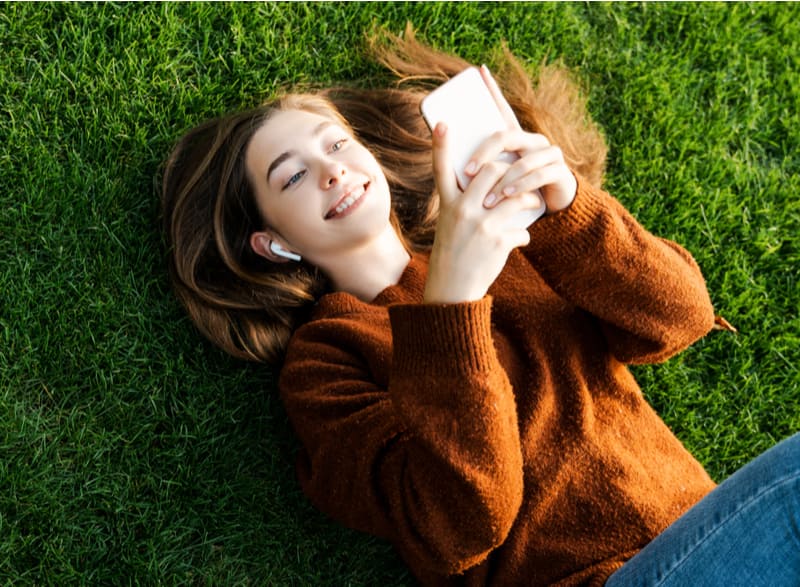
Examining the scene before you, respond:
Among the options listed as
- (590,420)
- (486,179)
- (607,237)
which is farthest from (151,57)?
(590,420)

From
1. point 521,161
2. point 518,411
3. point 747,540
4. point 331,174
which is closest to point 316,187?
point 331,174

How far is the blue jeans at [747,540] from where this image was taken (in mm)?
1832

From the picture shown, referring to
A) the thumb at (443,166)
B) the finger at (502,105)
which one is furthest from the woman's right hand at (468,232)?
the finger at (502,105)

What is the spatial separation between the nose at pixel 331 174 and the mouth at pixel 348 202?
4cm

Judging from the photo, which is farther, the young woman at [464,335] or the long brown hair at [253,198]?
the long brown hair at [253,198]

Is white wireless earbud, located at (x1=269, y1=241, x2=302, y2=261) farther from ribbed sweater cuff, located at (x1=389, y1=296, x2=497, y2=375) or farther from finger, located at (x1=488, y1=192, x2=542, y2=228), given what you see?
finger, located at (x1=488, y1=192, x2=542, y2=228)

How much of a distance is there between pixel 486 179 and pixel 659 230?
1.19 meters

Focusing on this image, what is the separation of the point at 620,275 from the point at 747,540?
0.65 m

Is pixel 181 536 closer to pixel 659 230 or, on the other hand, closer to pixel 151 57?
pixel 151 57

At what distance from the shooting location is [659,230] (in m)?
2.77

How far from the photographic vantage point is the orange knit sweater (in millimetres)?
1803

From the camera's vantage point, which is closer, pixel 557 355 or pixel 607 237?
pixel 607 237

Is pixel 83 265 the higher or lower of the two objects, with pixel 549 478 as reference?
higher

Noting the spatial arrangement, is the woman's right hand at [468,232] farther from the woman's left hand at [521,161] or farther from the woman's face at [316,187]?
the woman's face at [316,187]
